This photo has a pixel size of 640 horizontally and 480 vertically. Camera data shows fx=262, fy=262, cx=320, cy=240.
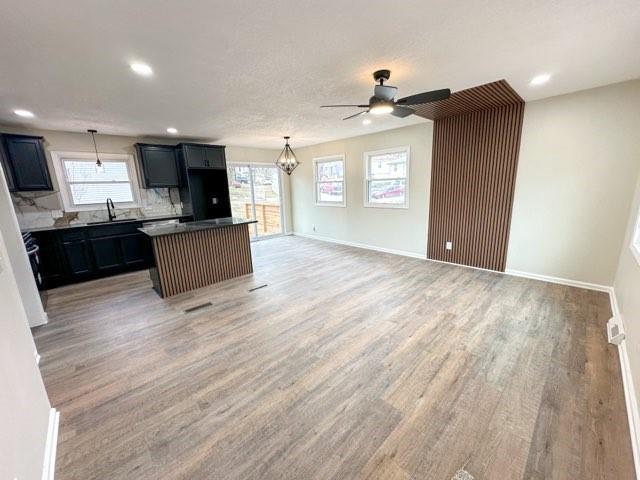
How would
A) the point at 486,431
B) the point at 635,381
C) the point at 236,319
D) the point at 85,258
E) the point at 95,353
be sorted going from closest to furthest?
the point at 486,431
the point at 635,381
the point at 95,353
the point at 236,319
the point at 85,258

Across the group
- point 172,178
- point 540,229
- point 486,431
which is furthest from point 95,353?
point 540,229

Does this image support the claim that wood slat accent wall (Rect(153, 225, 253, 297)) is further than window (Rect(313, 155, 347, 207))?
No

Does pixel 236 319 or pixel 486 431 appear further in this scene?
pixel 236 319

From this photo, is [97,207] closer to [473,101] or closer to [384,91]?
[384,91]

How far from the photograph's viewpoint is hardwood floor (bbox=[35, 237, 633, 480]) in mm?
1427

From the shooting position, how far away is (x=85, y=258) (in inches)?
169

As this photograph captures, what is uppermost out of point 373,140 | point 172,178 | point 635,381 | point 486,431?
point 373,140

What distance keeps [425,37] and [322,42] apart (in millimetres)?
762

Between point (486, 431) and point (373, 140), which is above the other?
point (373, 140)

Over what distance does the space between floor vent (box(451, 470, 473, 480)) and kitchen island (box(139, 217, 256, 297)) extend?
3.65m

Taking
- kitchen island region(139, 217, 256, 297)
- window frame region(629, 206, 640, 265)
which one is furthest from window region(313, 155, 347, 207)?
window frame region(629, 206, 640, 265)

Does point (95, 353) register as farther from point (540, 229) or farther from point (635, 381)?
point (540, 229)

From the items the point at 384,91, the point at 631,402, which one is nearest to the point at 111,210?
the point at 384,91

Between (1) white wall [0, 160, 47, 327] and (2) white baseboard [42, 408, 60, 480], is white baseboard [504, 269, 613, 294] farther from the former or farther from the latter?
(1) white wall [0, 160, 47, 327]
